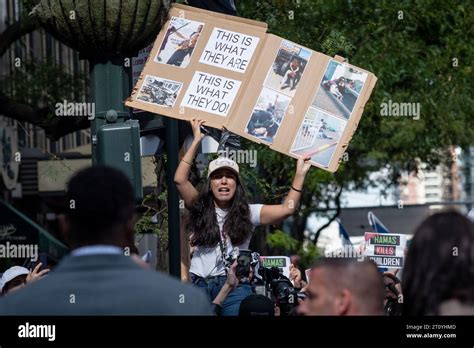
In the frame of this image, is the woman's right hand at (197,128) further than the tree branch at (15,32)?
No

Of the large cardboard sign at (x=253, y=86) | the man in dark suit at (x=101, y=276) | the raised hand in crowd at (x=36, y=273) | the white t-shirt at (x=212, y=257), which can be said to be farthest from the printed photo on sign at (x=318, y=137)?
the man in dark suit at (x=101, y=276)

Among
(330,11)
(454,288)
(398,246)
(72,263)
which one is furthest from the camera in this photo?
(330,11)

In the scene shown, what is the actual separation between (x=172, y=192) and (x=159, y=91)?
113cm

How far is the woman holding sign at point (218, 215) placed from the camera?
26.3 ft

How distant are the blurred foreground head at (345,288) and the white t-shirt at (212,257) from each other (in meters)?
3.40

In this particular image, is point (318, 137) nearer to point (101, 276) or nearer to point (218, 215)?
point (218, 215)

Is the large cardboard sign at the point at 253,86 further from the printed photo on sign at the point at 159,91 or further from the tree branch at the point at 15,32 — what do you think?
the tree branch at the point at 15,32

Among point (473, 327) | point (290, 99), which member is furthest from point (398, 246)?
point (473, 327)

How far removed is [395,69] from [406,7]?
3.02 ft

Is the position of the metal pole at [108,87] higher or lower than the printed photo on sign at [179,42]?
lower

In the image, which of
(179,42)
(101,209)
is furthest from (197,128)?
(101,209)

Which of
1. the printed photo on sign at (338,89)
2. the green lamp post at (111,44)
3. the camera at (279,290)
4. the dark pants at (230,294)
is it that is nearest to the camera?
the dark pants at (230,294)

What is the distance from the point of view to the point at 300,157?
8.26 m

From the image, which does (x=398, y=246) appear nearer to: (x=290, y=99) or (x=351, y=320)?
(x=290, y=99)
